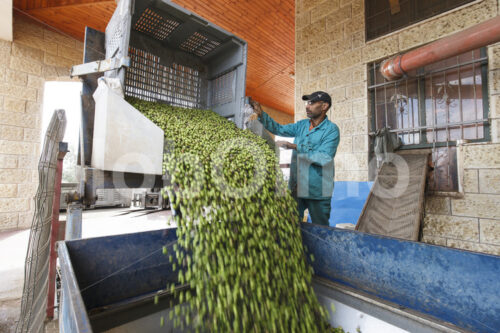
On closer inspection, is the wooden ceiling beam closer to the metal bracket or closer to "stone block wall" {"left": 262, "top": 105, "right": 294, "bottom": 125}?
the metal bracket

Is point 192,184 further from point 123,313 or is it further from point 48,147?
point 48,147

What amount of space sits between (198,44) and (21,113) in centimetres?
447

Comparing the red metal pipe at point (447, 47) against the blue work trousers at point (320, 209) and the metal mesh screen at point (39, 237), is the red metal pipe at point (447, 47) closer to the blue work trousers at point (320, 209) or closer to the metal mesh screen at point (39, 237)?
the blue work trousers at point (320, 209)

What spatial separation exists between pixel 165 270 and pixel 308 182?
1403 millimetres

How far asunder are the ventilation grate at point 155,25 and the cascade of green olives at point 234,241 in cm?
70

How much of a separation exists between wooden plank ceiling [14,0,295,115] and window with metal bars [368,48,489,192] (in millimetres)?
2998

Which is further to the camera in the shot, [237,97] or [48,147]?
[237,97]

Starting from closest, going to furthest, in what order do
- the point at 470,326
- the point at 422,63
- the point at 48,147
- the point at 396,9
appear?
the point at 470,326 < the point at 48,147 < the point at 422,63 < the point at 396,9

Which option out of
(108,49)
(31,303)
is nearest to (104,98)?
(108,49)

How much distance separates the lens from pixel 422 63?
253 cm

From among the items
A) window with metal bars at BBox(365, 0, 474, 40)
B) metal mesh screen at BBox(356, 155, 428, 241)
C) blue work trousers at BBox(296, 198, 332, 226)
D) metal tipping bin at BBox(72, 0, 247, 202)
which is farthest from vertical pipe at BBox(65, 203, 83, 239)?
window with metal bars at BBox(365, 0, 474, 40)

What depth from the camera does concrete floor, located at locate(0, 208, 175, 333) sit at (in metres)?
1.96

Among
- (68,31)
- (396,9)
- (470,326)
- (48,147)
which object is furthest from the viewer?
(68,31)

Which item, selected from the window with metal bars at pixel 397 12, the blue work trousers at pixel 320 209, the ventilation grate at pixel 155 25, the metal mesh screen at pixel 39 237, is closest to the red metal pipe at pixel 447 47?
the window with metal bars at pixel 397 12
